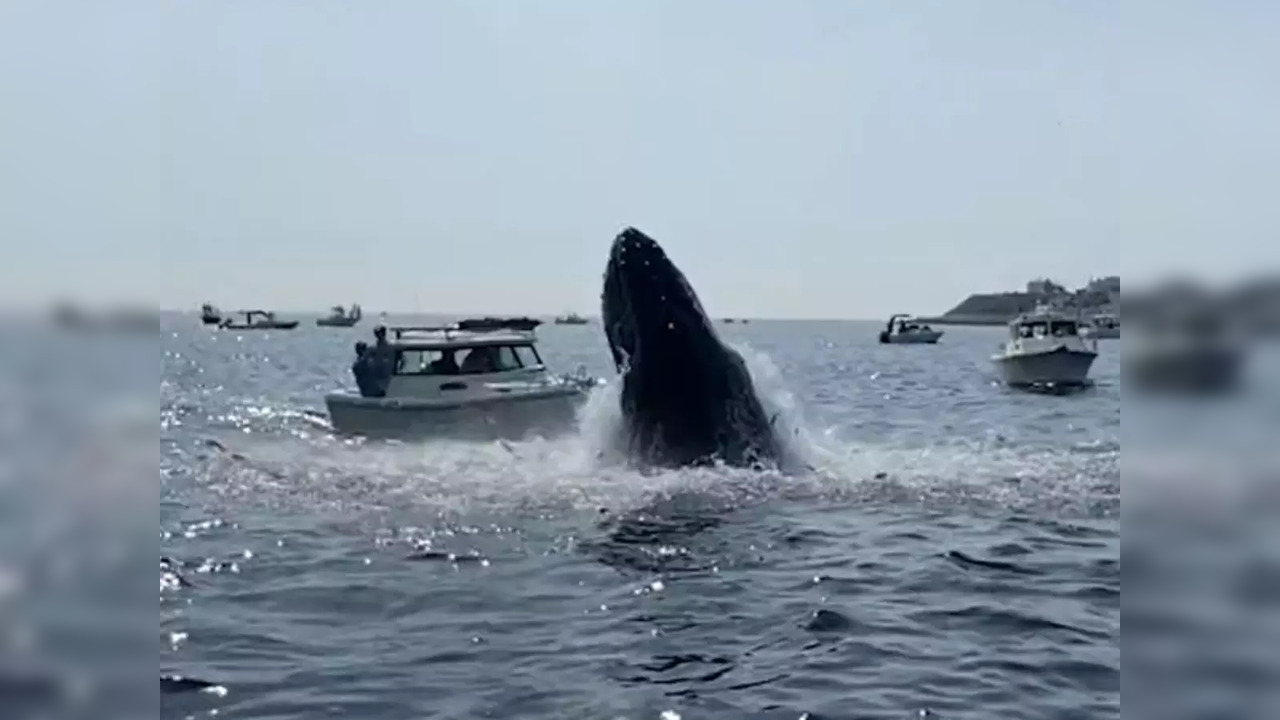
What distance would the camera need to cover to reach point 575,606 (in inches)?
390

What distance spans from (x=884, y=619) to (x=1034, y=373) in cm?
4188

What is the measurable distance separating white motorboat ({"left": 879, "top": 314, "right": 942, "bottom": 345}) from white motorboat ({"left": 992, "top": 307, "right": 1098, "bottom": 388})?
6994 centimetres

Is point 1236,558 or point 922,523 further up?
point 1236,558

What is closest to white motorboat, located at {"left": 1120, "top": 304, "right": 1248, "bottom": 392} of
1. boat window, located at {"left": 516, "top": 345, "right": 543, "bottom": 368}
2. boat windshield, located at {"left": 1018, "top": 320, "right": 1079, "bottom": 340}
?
boat window, located at {"left": 516, "top": 345, "right": 543, "bottom": 368}

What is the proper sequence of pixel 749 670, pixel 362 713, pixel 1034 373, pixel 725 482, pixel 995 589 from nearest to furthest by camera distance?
pixel 362 713 → pixel 749 670 → pixel 995 589 → pixel 725 482 → pixel 1034 373

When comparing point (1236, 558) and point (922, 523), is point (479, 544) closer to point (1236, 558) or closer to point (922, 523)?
point (922, 523)

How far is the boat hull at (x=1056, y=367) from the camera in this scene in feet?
158

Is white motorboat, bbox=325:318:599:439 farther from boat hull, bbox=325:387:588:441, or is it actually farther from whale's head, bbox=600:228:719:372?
whale's head, bbox=600:228:719:372

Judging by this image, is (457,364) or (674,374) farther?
(457,364)

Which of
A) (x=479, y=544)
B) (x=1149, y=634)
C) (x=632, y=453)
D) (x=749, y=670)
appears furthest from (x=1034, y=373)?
(x=1149, y=634)

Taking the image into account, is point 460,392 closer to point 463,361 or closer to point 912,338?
point 463,361

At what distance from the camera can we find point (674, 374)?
Answer: 1541cm

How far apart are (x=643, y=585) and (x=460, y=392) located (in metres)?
15.0

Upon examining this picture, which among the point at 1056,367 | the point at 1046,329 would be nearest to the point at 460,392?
the point at 1056,367
